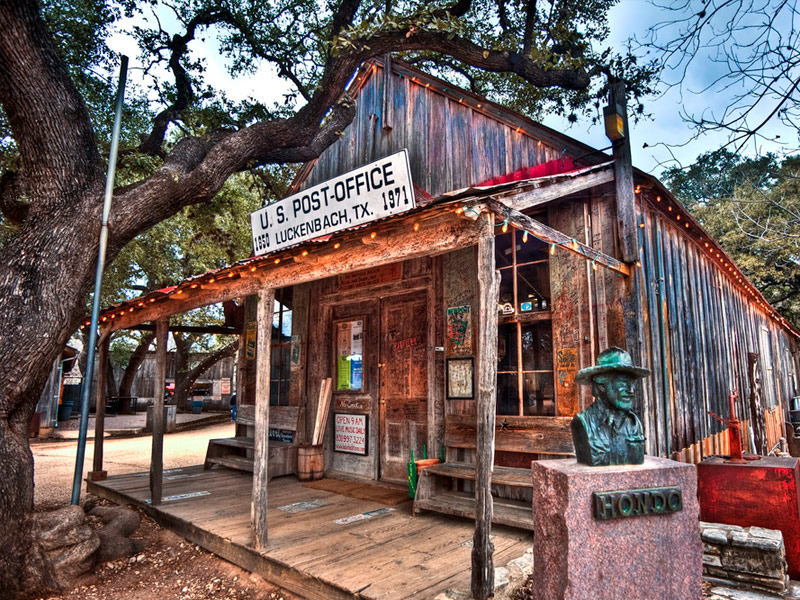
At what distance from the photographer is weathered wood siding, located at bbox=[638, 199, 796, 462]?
5.50 meters

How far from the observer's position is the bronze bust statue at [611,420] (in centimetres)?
305

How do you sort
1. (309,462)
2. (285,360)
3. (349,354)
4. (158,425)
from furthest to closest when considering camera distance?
1. (285,360)
2. (349,354)
3. (309,462)
4. (158,425)

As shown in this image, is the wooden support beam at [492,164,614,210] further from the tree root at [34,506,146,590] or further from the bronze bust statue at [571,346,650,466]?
the tree root at [34,506,146,590]

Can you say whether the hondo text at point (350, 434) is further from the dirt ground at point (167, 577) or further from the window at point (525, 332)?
the dirt ground at point (167, 577)

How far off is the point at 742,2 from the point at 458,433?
4.75 m

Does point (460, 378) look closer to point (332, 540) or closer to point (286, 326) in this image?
point (332, 540)

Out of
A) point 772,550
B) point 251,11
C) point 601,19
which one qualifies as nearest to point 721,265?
point 601,19

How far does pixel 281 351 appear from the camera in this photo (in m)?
8.84

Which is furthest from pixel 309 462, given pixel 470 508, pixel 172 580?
pixel 470 508

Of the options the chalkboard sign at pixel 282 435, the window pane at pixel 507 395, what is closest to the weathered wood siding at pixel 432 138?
the window pane at pixel 507 395

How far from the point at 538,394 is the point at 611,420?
7.87 ft

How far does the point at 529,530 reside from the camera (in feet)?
15.7

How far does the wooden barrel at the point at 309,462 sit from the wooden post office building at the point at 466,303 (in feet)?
0.79

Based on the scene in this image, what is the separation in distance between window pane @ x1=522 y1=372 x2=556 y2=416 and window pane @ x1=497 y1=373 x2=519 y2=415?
104 mm
